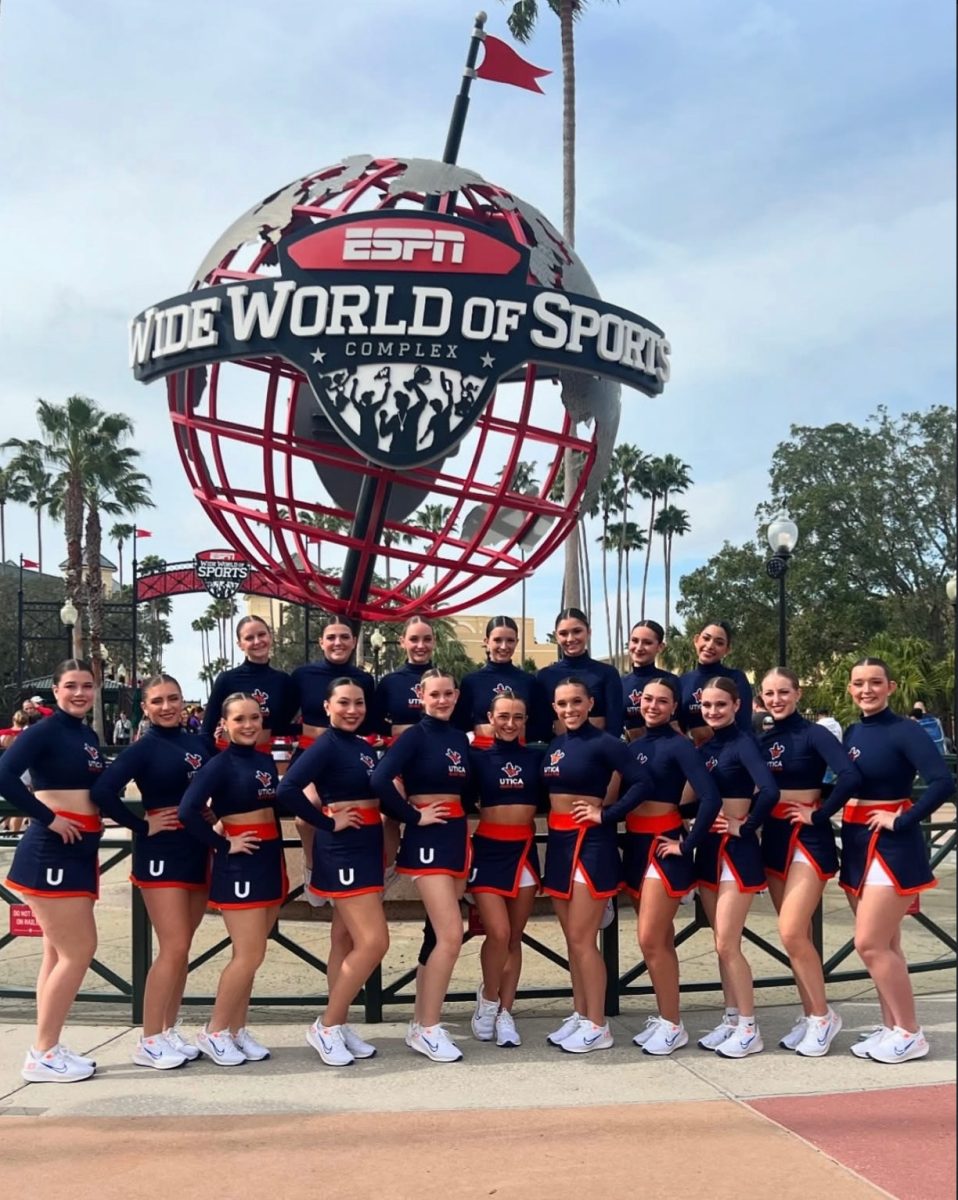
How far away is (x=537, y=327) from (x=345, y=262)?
1.40 m

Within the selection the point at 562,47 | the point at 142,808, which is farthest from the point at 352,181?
the point at 562,47

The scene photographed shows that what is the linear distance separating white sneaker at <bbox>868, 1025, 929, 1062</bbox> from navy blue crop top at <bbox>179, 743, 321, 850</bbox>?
2.61 meters

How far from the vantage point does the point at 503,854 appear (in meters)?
5.31

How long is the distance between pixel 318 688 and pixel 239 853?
165 cm

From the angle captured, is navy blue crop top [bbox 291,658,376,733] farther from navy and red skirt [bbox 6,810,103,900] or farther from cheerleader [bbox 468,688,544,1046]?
navy and red skirt [bbox 6,810,103,900]

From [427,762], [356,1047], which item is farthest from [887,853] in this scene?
[356,1047]

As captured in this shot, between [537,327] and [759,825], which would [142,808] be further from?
[537,327]

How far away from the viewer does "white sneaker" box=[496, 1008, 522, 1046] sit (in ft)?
17.3

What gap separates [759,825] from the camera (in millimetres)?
5215

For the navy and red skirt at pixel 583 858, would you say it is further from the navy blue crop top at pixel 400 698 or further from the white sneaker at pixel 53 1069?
the white sneaker at pixel 53 1069

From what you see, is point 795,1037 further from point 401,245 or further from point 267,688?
point 401,245

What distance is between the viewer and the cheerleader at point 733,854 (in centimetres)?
512

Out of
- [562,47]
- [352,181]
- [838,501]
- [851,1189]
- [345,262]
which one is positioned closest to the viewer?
[851,1189]

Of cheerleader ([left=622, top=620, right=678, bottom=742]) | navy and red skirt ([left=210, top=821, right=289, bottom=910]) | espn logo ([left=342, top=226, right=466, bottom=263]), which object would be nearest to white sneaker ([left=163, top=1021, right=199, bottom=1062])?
navy and red skirt ([left=210, top=821, right=289, bottom=910])
